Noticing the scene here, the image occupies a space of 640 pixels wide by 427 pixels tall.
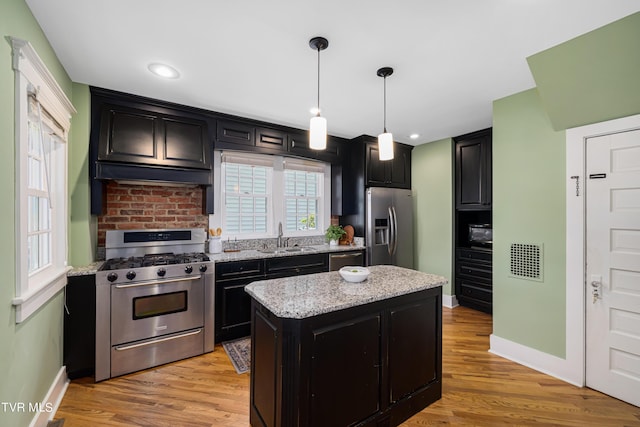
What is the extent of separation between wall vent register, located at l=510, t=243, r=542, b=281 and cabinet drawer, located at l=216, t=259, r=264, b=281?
265cm

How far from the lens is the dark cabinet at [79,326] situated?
7.42 feet

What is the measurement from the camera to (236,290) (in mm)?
3008

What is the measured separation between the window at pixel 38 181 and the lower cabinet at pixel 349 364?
53.3 inches

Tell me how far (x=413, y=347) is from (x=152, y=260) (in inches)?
97.4

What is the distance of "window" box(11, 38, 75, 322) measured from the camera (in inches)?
59.1

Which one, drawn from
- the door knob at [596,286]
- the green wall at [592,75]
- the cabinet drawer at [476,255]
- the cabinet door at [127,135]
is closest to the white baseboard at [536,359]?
the door knob at [596,286]

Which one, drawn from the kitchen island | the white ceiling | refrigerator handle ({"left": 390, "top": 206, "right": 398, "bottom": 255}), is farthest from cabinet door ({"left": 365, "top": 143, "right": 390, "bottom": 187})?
the kitchen island

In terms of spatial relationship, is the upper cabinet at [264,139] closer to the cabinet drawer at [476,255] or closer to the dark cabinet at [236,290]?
the dark cabinet at [236,290]

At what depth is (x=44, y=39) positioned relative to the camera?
1849 mm

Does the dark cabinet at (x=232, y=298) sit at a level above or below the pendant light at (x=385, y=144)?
below

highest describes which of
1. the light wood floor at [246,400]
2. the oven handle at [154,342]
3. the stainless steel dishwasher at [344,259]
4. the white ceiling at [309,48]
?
the white ceiling at [309,48]

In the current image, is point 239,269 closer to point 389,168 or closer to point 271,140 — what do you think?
point 271,140

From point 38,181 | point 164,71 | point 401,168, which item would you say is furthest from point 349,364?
point 401,168

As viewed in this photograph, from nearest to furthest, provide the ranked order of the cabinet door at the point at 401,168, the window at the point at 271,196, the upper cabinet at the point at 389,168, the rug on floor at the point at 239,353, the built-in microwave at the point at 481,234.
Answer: the rug on floor at the point at 239,353 → the window at the point at 271,196 → the built-in microwave at the point at 481,234 → the upper cabinet at the point at 389,168 → the cabinet door at the point at 401,168
